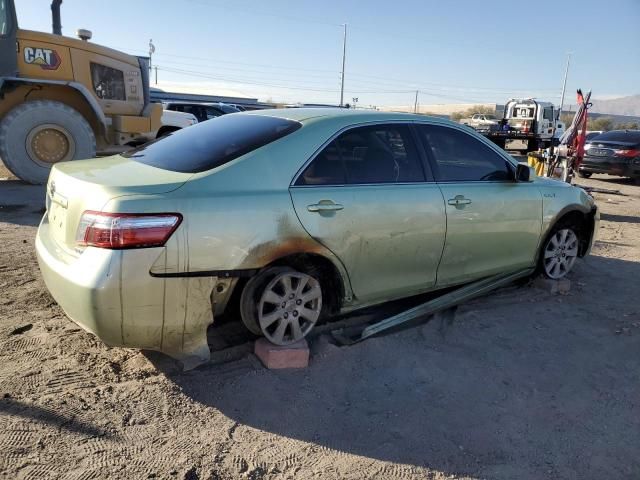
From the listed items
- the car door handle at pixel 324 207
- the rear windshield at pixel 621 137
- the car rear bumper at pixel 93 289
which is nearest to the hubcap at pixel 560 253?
the car door handle at pixel 324 207

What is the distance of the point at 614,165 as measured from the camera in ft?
49.0

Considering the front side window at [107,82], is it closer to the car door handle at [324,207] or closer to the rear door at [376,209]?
the rear door at [376,209]

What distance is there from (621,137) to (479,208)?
45.5 feet

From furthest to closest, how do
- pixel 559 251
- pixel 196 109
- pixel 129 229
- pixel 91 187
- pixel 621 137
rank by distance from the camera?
pixel 196 109, pixel 621 137, pixel 559 251, pixel 91 187, pixel 129 229

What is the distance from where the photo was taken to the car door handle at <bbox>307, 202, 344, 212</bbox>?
10.9 feet

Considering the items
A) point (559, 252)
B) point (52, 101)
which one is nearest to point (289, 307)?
point (559, 252)

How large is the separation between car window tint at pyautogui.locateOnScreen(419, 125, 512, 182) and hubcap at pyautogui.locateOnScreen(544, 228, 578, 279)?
1.03 meters

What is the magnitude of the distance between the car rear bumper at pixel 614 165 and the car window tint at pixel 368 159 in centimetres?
1330

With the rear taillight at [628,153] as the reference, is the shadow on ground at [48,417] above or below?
below

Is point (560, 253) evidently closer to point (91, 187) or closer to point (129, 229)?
point (129, 229)

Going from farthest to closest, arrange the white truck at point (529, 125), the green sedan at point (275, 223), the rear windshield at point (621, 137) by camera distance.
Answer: the white truck at point (529, 125) → the rear windshield at point (621, 137) → the green sedan at point (275, 223)

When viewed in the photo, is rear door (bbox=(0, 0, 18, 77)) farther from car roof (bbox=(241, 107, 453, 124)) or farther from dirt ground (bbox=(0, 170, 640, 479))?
car roof (bbox=(241, 107, 453, 124))

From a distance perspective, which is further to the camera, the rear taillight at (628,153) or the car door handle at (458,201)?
the rear taillight at (628,153)

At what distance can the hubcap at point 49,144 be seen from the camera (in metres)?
8.62
